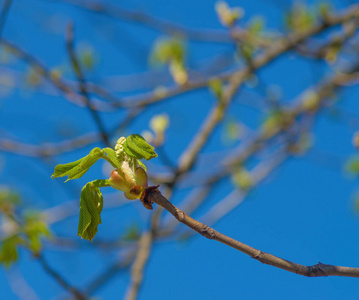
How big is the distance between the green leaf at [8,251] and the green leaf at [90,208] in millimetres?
1167

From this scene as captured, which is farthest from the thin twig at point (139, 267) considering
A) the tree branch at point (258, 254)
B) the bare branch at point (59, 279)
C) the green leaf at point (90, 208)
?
the tree branch at point (258, 254)

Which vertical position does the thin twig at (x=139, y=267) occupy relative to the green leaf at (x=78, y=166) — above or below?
above

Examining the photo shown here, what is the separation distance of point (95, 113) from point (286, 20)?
2525 mm

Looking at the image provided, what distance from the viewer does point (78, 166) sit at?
3.27 feet

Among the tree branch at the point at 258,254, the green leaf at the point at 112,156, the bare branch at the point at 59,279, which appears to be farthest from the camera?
the bare branch at the point at 59,279

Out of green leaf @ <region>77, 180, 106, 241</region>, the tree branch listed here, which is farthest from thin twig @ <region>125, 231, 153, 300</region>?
the tree branch

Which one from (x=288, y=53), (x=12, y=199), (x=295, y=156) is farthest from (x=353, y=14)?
(x=12, y=199)

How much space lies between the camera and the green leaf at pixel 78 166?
3.22 feet

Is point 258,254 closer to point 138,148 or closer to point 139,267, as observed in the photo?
point 138,148

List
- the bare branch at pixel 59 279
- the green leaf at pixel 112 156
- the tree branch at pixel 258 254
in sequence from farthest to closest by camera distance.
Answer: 1. the bare branch at pixel 59 279
2. the green leaf at pixel 112 156
3. the tree branch at pixel 258 254

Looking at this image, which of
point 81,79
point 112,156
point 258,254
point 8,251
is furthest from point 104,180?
point 8,251

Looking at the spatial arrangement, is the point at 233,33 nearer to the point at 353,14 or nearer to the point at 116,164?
the point at 353,14

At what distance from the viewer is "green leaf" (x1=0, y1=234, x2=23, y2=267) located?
2.03 metres

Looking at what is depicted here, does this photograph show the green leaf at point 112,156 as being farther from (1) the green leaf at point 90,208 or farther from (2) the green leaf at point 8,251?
(2) the green leaf at point 8,251
